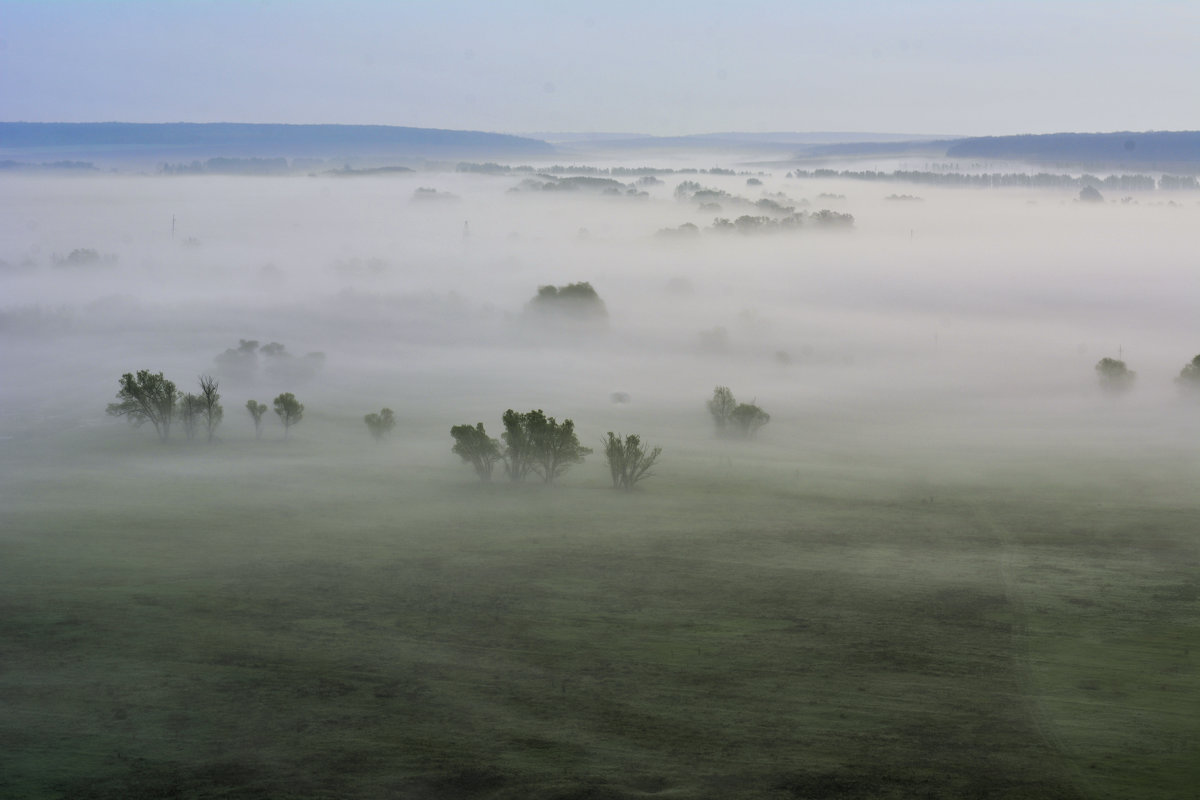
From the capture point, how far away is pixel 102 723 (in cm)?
4462

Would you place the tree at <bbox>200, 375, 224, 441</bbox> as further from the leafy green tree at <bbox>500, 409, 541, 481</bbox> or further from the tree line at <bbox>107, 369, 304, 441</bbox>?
the leafy green tree at <bbox>500, 409, 541, 481</bbox>

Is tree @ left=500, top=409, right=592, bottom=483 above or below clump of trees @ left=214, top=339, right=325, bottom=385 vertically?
below

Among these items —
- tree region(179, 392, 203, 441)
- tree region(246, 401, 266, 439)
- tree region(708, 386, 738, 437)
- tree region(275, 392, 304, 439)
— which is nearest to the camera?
tree region(179, 392, 203, 441)

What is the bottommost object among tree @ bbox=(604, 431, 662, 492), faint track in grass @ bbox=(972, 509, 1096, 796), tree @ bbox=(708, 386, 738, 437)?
faint track in grass @ bbox=(972, 509, 1096, 796)

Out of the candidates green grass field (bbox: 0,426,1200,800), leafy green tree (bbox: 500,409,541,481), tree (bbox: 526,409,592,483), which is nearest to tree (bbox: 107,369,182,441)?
green grass field (bbox: 0,426,1200,800)

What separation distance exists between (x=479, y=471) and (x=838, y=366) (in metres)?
107

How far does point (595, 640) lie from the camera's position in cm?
5544

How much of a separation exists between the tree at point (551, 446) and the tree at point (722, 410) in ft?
102

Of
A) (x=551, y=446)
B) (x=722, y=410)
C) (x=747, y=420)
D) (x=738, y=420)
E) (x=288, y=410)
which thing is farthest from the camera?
(x=722, y=410)

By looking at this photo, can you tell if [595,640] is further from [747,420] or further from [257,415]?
[257,415]

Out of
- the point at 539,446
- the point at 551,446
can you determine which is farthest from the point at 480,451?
the point at 551,446

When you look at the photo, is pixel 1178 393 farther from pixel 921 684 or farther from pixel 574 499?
pixel 921 684

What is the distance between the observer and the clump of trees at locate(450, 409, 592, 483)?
3799 inches

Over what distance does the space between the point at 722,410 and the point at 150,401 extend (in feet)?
199
